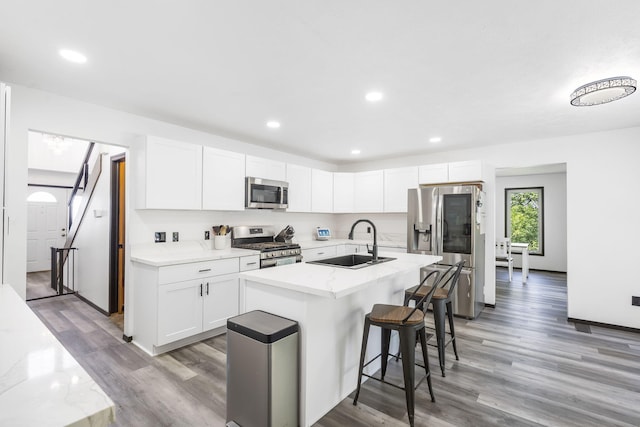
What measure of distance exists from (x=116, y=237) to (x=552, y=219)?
8.74m

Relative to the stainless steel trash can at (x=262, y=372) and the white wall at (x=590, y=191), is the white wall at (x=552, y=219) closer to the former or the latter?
the white wall at (x=590, y=191)

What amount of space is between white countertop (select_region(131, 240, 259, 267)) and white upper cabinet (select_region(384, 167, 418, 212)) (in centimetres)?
251

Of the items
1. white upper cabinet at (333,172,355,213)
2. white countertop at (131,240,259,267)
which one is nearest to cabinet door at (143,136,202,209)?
white countertop at (131,240,259,267)

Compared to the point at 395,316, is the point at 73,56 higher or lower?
higher

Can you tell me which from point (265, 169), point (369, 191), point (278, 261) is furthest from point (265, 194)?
point (369, 191)

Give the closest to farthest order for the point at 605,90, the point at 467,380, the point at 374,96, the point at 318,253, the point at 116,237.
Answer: the point at 605,90 < the point at 467,380 < the point at 374,96 < the point at 116,237 < the point at 318,253

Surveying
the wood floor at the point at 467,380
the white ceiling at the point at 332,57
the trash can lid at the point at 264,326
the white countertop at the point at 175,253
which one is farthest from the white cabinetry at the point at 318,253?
the trash can lid at the point at 264,326

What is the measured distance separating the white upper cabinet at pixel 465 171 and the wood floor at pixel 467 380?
1980 millimetres

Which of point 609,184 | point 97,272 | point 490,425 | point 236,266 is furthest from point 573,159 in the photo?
point 97,272

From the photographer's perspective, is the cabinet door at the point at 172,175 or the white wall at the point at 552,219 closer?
the cabinet door at the point at 172,175

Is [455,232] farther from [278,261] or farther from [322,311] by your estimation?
[322,311]

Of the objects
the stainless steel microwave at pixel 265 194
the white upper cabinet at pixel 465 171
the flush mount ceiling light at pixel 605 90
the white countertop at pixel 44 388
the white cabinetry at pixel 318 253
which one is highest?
the flush mount ceiling light at pixel 605 90

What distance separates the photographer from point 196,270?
3.06 meters

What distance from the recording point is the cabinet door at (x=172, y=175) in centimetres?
309
